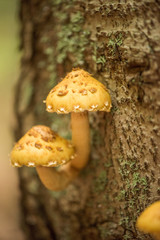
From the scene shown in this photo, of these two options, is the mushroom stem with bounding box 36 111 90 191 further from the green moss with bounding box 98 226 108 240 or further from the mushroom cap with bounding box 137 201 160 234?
the mushroom cap with bounding box 137 201 160 234

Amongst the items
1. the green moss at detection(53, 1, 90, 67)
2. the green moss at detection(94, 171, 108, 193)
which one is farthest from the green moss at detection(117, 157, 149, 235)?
the green moss at detection(53, 1, 90, 67)

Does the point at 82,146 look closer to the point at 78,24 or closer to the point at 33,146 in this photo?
the point at 33,146

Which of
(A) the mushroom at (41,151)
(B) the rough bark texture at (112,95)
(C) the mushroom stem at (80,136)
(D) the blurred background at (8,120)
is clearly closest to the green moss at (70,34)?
(B) the rough bark texture at (112,95)

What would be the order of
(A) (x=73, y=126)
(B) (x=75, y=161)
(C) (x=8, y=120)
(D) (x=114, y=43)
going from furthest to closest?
1. (C) (x=8, y=120)
2. (B) (x=75, y=161)
3. (A) (x=73, y=126)
4. (D) (x=114, y=43)

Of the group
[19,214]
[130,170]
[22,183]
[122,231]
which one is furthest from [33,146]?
[19,214]

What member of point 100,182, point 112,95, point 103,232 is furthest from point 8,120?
point 112,95

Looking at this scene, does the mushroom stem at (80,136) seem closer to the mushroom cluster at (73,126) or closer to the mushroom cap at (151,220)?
the mushroom cluster at (73,126)

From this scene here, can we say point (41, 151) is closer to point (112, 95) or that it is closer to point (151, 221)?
point (112, 95)
